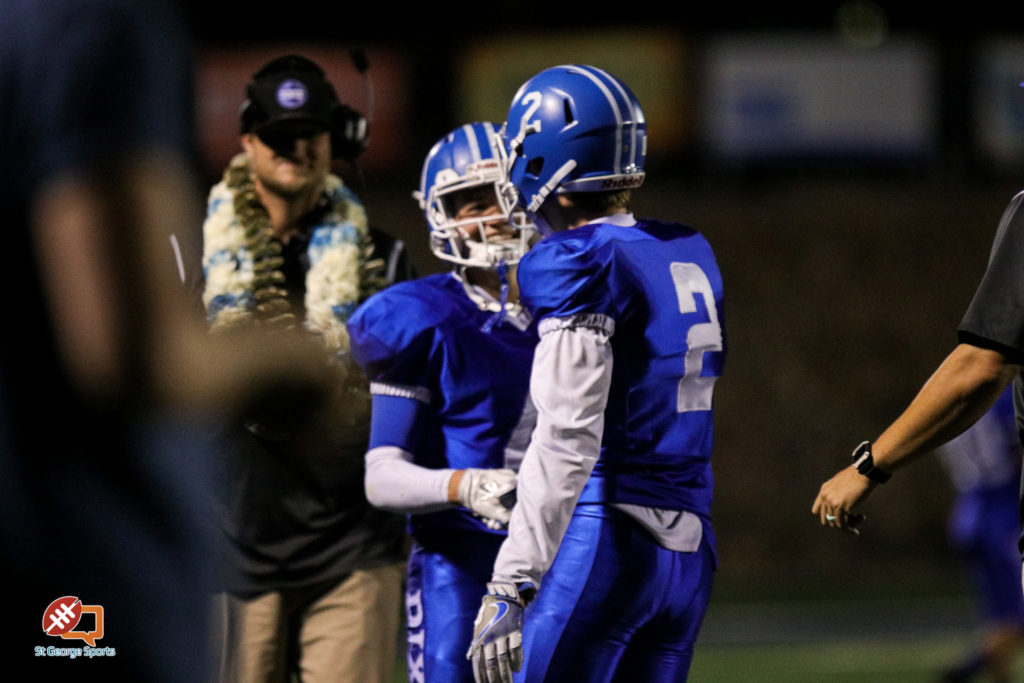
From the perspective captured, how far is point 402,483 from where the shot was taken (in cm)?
322

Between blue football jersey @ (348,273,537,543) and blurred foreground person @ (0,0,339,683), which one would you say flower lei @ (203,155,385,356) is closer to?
blue football jersey @ (348,273,537,543)

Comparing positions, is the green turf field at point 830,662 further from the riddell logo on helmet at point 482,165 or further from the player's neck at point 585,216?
the player's neck at point 585,216

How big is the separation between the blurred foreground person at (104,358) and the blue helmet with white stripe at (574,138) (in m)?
1.54

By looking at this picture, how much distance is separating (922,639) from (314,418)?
8.11 m

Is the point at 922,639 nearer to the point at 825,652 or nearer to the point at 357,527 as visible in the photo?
the point at 825,652

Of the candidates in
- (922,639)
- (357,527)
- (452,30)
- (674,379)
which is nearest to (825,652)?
(922,639)

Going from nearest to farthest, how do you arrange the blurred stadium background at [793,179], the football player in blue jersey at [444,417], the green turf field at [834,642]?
the football player in blue jersey at [444,417] → the green turf field at [834,642] → the blurred stadium background at [793,179]

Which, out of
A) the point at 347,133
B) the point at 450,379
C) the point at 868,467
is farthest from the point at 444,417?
the point at 347,133

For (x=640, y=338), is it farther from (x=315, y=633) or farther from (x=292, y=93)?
(x=292, y=93)

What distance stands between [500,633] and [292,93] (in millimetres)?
1849

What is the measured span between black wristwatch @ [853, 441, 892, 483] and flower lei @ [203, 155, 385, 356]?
1.27 metres

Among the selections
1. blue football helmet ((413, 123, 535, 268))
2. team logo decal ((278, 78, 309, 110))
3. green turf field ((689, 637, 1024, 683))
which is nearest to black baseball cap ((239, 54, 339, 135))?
team logo decal ((278, 78, 309, 110))

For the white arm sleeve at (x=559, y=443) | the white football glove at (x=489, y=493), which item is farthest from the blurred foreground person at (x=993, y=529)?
the white arm sleeve at (x=559, y=443)

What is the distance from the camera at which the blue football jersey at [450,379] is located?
11.0 feet
